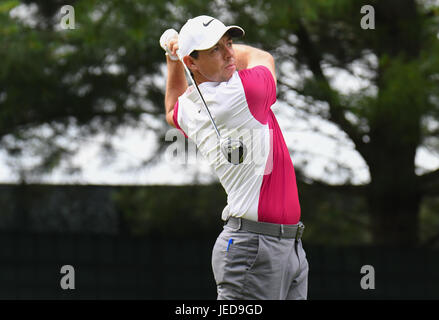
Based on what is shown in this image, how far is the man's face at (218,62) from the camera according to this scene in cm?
275

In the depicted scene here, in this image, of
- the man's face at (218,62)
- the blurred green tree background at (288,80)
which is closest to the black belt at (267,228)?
the man's face at (218,62)

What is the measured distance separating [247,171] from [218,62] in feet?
1.41

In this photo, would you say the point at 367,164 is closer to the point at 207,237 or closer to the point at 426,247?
the point at 426,247

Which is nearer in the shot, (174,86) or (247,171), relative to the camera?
(247,171)

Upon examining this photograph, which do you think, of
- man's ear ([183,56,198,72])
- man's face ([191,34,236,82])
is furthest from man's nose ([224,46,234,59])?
man's ear ([183,56,198,72])

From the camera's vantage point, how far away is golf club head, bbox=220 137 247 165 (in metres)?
2.70

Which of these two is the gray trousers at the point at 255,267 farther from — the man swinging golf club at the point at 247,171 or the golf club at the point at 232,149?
the golf club at the point at 232,149

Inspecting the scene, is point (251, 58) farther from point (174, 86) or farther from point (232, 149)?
point (232, 149)

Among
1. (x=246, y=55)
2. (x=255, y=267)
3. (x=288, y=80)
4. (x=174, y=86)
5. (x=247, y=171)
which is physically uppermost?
(x=288, y=80)

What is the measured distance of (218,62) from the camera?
2.78 meters

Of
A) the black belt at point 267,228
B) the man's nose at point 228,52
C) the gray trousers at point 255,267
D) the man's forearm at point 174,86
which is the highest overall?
the man's nose at point 228,52

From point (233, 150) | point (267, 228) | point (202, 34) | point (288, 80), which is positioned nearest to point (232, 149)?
point (233, 150)

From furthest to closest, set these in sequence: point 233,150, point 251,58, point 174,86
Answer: point 174,86
point 251,58
point 233,150

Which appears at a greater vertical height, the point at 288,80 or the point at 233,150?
the point at 288,80
